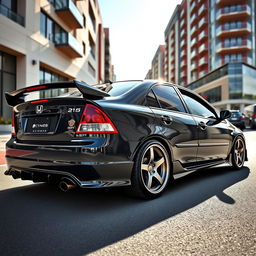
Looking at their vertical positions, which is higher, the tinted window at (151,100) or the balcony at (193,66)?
the balcony at (193,66)

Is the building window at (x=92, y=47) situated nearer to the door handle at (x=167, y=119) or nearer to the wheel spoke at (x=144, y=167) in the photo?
the door handle at (x=167, y=119)

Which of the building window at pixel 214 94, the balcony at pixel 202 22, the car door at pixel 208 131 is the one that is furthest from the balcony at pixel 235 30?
the car door at pixel 208 131

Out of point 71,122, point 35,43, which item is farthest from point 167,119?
point 35,43

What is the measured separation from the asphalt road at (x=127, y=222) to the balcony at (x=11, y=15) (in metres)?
13.7

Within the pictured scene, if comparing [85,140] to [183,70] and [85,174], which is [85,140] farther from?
[183,70]

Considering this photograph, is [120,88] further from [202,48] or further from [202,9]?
[202,9]

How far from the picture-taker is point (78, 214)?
2529 mm

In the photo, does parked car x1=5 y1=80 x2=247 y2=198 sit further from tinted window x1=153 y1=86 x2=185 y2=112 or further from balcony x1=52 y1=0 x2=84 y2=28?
balcony x1=52 y1=0 x2=84 y2=28

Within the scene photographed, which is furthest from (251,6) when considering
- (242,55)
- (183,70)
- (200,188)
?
(200,188)

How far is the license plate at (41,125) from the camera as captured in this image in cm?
272

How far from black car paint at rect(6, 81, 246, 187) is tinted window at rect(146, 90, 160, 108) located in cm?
6

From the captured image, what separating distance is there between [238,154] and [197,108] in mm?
1524

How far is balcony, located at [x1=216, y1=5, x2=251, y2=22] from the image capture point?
43.9m

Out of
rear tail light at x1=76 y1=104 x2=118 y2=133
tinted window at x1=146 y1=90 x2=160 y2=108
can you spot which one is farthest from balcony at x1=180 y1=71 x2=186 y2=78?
rear tail light at x1=76 y1=104 x2=118 y2=133
